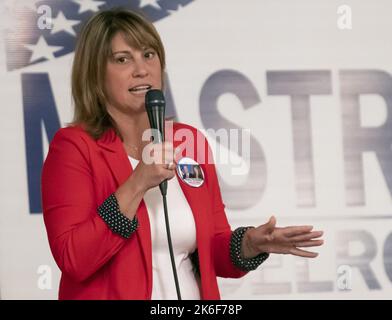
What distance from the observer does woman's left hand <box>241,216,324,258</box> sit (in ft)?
4.65

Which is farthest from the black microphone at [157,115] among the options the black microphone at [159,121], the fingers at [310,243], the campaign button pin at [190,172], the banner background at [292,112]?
the banner background at [292,112]

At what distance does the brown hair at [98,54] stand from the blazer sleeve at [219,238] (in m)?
0.30

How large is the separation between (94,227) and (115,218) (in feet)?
0.15

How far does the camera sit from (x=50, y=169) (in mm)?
1452

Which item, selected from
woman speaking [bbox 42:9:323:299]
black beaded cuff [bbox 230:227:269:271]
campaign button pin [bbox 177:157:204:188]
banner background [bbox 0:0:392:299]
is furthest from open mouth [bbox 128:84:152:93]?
banner background [bbox 0:0:392:299]

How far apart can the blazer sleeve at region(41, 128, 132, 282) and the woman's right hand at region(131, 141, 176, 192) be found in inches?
5.0

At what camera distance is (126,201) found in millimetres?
1350

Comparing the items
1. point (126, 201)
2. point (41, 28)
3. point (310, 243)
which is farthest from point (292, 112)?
point (126, 201)

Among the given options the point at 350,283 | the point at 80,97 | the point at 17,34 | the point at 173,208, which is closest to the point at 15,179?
the point at 17,34

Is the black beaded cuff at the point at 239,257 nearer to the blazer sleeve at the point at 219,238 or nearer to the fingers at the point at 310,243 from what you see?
the blazer sleeve at the point at 219,238

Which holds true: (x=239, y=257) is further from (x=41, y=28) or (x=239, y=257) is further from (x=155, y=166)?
(x=41, y=28)

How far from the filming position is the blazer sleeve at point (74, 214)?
1.35m

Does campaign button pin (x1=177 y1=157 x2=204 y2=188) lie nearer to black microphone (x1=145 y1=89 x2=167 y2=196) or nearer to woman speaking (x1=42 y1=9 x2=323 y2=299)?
woman speaking (x1=42 y1=9 x2=323 y2=299)
